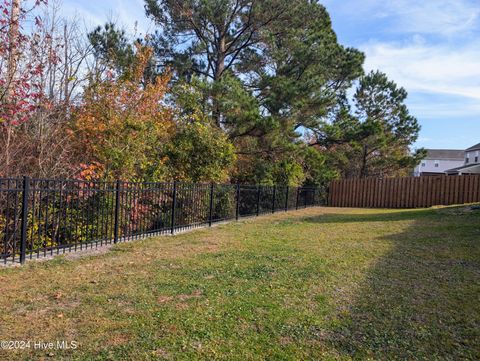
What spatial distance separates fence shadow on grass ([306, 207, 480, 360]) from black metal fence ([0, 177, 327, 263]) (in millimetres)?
4473

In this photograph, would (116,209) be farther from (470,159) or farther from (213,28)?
(470,159)

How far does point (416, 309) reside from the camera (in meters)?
3.68

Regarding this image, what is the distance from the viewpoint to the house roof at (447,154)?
59.7m

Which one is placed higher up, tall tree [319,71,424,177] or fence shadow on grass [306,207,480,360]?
tall tree [319,71,424,177]

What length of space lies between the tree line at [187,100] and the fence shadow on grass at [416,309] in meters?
5.84

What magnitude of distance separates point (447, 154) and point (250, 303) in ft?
220

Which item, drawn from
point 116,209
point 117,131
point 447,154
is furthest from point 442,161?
point 116,209

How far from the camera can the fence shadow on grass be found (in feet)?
9.44

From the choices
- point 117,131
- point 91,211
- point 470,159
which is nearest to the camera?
point 91,211

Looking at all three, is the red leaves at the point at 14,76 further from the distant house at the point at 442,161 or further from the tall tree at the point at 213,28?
the distant house at the point at 442,161

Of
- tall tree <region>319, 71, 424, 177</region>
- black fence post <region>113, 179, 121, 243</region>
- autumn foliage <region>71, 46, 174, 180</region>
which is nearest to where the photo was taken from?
black fence post <region>113, 179, 121, 243</region>

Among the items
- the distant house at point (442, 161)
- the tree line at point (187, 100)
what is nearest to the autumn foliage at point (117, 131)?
the tree line at point (187, 100)

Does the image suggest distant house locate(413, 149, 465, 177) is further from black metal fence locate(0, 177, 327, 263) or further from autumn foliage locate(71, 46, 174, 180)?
autumn foliage locate(71, 46, 174, 180)

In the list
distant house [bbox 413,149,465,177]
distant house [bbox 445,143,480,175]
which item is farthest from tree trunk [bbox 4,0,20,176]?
distant house [bbox 413,149,465,177]
